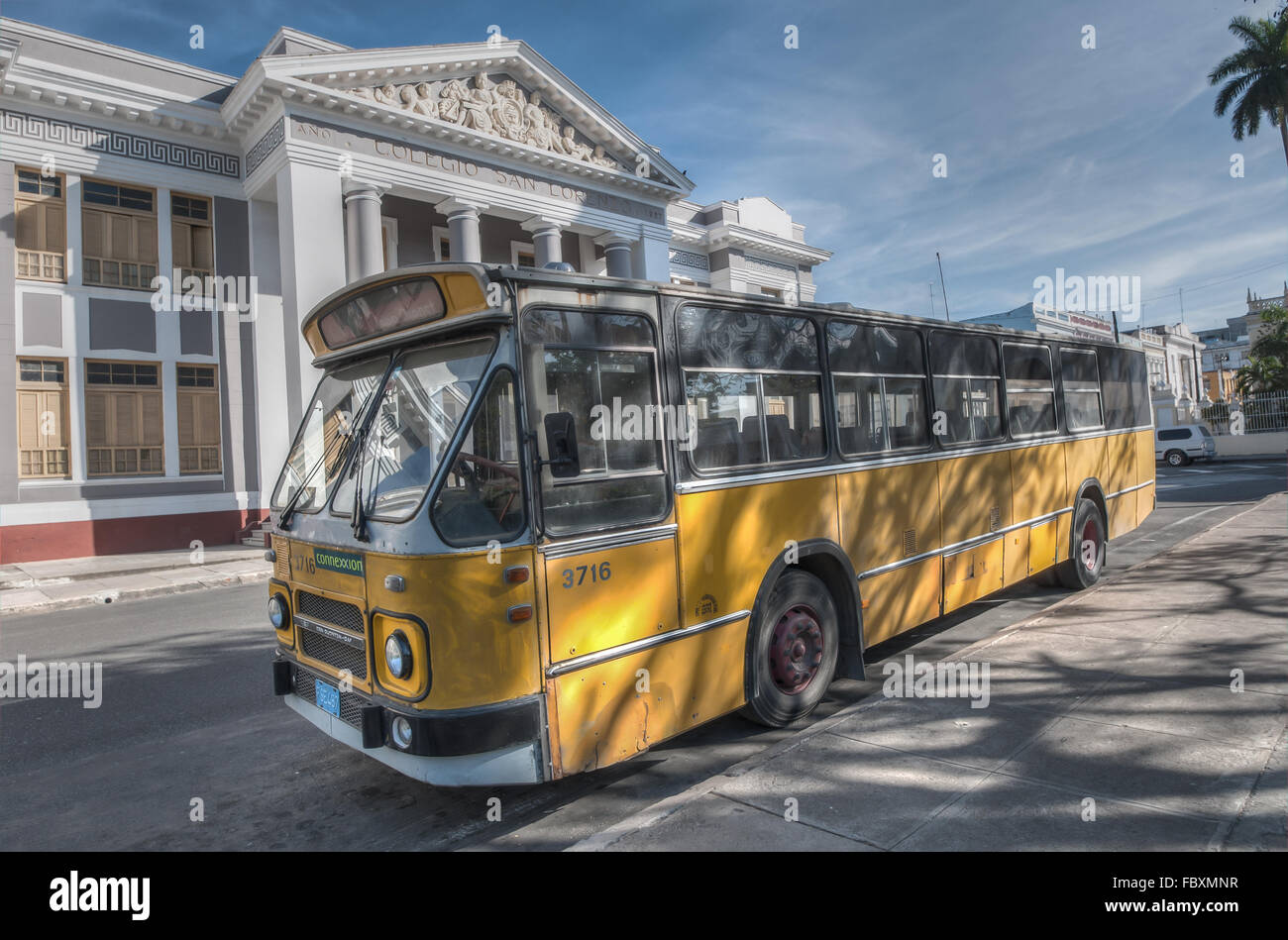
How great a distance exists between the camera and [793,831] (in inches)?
132

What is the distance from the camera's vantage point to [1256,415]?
33875 millimetres

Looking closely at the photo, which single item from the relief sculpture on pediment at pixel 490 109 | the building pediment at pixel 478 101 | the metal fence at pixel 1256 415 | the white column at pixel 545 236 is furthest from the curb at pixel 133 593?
the metal fence at pixel 1256 415

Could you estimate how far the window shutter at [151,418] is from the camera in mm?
17797

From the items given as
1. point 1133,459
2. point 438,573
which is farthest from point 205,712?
point 1133,459

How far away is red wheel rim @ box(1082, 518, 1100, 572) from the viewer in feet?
28.1

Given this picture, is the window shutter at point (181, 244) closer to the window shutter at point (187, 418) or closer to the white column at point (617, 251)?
the window shutter at point (187, 418)

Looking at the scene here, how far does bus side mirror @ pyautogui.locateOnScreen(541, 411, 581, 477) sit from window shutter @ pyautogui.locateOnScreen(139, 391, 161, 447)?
58.8 feet

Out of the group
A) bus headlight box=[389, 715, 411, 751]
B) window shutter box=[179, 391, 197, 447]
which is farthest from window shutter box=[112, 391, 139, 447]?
bus headlight box=[389, 715, 411, 751]

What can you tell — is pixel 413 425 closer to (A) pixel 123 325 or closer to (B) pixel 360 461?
(B) pixel 360 461

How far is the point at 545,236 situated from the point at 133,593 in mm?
15111

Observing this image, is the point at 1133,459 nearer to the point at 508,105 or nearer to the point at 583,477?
the point at 583,477

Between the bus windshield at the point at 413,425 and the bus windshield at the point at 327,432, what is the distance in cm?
19

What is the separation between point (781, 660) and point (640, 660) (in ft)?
4.15

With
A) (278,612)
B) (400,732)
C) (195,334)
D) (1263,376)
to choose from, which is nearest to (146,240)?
(195,334)
